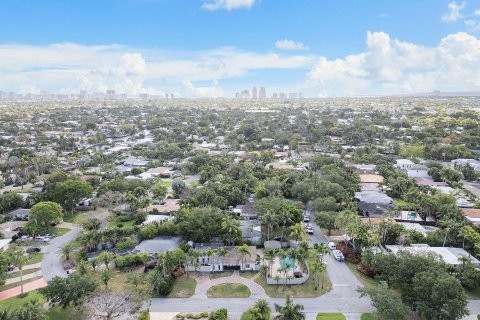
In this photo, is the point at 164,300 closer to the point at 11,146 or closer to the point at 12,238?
the point at 12,238

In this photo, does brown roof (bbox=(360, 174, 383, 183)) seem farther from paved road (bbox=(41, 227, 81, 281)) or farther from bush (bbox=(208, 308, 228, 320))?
paved road (bbox=(41, 227, 81, 281))

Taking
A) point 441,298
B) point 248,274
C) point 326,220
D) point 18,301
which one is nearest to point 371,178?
point 326,220

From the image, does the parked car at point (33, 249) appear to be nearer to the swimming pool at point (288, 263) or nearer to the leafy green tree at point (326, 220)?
the swimming pool at point (288, 263)

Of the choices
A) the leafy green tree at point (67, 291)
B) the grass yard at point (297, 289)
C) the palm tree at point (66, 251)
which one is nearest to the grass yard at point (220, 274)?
the grass yard at point (297, 289)

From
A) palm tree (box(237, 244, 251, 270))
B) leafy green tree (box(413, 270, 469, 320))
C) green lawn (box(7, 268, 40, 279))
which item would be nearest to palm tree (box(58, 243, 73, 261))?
green lawn (box(7, 268, 40, 279))

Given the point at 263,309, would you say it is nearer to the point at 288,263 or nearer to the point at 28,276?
the point at 288,263

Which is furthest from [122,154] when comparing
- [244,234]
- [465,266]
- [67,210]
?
Answer: [465,266]
